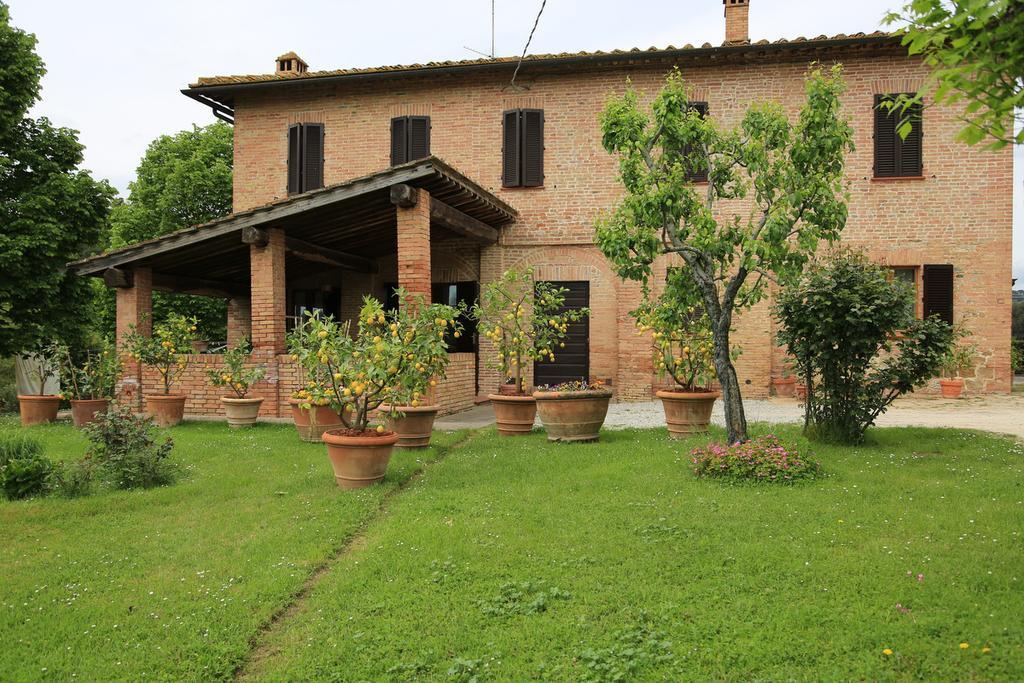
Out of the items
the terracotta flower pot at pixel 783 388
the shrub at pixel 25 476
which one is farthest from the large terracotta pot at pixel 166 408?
the terracotta flower pot at pixel 783 388

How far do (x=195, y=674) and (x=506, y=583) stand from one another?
5.46 ft

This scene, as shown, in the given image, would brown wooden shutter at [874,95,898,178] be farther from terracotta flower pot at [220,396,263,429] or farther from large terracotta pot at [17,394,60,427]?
large terracotta pot at [17,394,60,427]

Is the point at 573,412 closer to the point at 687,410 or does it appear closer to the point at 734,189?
the point at 687,410

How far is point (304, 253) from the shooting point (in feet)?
41.3

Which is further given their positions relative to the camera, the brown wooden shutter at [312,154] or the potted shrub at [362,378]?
the brown wooden shutter at [312,154]

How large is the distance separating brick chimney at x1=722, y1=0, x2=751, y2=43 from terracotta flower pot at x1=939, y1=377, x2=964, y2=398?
26.0 feet

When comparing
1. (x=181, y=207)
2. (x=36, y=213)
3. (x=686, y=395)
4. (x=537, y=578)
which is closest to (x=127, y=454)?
(x=537, y=578)

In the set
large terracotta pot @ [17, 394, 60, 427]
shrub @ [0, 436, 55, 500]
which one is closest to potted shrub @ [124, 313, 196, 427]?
large terracotta pot @ [17, 394, 60, 427]

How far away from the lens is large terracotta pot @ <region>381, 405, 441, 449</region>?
8.45 m

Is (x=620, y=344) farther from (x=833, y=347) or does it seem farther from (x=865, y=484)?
(x=865, y=484)

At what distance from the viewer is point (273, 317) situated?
37.5 ft

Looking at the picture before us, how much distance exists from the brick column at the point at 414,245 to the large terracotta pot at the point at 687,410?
12.7ft

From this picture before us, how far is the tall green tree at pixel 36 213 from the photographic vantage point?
44.8ft

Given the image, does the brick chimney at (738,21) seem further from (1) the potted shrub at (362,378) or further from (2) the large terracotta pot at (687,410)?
(1) the potted shrub at (362,378)
